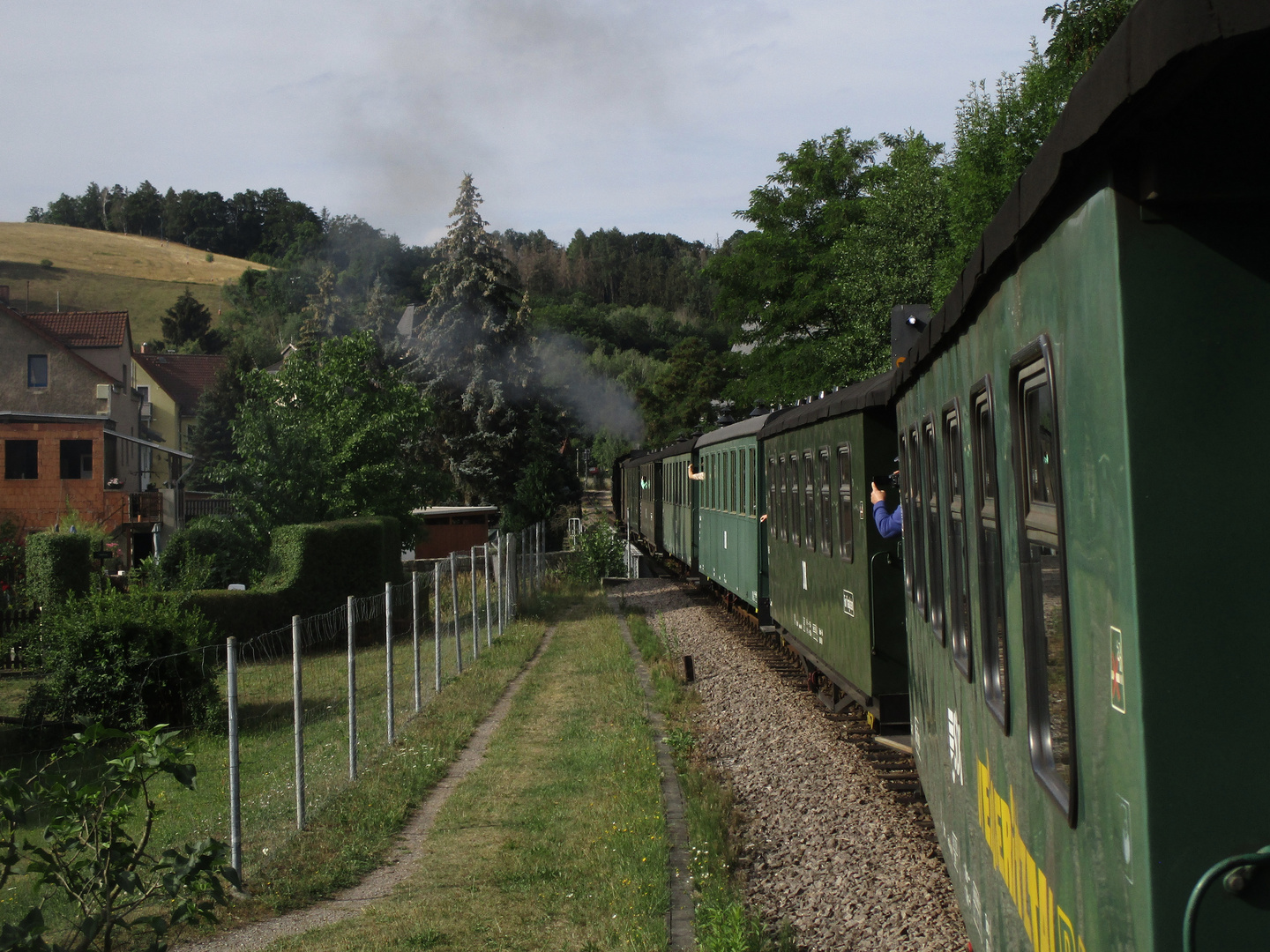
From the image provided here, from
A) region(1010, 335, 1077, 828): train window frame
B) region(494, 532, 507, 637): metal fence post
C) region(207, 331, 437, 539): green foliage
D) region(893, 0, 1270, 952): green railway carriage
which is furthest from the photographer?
region(207, 331, 437, 539): green foliage

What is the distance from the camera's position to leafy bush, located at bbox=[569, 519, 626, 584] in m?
28.7

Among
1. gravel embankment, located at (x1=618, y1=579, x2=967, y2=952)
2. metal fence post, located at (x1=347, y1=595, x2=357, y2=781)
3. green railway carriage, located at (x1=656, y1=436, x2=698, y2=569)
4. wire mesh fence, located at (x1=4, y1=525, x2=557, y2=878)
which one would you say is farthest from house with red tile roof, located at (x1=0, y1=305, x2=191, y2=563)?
gravel embankment, located at (x1=618, y1=579, x2=967, y2=952)

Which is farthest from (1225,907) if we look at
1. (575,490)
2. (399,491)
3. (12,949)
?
(575,490)

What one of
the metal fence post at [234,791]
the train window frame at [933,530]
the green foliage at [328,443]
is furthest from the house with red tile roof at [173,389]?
the train window frame at [933,530]

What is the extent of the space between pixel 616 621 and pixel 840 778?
1171 cm

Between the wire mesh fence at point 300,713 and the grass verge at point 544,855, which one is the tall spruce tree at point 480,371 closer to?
the wire mesh fence at point 300,713

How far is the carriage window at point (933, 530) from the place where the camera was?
516 cm

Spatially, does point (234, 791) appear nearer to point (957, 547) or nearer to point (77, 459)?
point (957, 547)

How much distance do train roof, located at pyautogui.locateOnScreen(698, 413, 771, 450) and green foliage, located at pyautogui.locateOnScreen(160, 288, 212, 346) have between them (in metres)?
105

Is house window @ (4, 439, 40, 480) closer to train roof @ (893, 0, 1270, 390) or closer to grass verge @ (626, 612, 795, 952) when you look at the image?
grass verge @ (626, 612, 795, 952)

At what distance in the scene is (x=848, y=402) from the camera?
356 inches

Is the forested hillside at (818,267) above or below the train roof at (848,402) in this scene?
above

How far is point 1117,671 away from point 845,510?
7.47m

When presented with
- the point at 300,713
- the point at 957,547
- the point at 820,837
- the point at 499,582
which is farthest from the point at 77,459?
the point at 957,547
